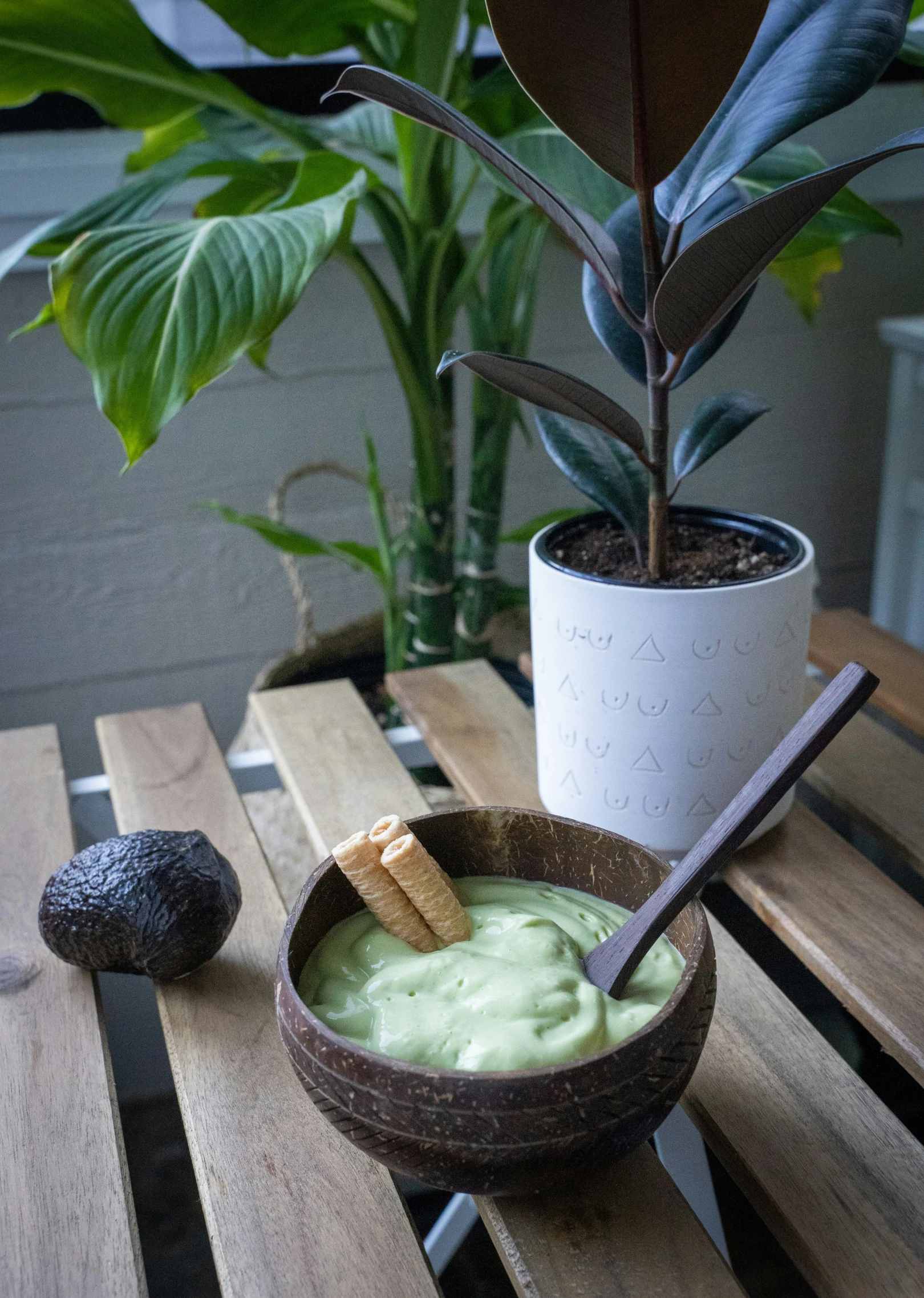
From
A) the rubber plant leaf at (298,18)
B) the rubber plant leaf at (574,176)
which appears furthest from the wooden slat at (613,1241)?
the rubber plant leaf at (298,18)

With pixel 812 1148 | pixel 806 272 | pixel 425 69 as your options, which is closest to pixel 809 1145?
pixel 812 1148

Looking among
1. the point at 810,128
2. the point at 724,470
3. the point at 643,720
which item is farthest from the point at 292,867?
the point at 810,128

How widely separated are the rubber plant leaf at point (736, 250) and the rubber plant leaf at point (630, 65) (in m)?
0.05

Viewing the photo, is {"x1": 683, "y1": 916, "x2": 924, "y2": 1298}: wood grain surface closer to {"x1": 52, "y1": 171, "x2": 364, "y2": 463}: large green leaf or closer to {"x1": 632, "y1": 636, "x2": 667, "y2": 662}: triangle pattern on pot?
{"x1": 632, "y1": 636, "x2": 667, "y2": 662}: triangle pattern on pot

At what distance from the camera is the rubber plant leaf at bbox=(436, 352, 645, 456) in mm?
600

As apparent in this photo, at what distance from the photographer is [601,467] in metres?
0.72

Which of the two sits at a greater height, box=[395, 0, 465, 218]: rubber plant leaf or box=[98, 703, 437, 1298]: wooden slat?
box=[395, 0, 465, 218]: rubber plant leaf

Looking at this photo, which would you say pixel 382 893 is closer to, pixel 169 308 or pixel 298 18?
pixel 169 308

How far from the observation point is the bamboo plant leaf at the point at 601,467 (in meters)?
0.72

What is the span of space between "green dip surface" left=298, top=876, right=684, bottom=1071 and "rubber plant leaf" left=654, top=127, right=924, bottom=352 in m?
0.30

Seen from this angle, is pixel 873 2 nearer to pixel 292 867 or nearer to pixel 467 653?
pixel 292 867

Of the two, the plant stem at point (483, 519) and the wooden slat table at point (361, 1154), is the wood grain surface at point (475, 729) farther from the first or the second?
the plant stem at point (483, 519)

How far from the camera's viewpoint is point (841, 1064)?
1.89 ft

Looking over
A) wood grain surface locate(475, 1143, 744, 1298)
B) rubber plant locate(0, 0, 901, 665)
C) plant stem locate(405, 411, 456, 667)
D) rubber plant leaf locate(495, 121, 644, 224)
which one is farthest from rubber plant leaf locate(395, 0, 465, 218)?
wood grain surface locate(475, 1143, 744, 1298)
